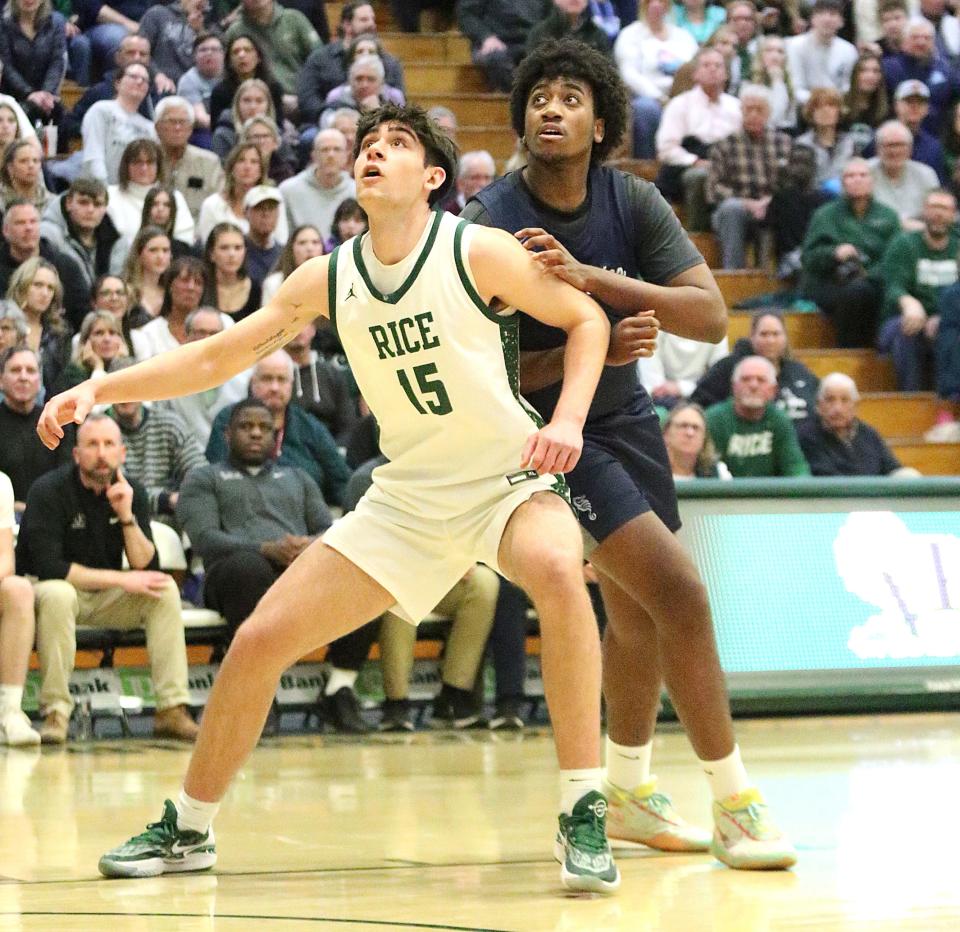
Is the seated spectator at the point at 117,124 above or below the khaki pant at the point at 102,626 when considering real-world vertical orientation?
above

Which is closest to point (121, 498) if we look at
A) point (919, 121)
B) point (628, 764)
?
point (628, 764)

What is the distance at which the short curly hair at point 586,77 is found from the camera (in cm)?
500

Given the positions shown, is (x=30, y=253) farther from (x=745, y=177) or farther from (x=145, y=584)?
→ (x=745, y=177)

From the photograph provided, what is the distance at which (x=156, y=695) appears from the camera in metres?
9.14

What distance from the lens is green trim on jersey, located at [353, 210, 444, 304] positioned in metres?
4.69

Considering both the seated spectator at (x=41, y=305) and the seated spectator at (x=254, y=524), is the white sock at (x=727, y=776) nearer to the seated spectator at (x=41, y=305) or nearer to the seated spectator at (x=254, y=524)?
the seated spectator at (x=254, y=524)

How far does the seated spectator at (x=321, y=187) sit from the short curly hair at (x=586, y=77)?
748cm

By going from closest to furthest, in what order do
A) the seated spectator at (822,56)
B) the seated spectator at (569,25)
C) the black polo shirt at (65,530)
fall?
1. the black polo shirt at (65,530)
2. the seated spectator at (569,25)
3. the seated spectator at (822,56)

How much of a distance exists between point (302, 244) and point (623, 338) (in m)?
6.84

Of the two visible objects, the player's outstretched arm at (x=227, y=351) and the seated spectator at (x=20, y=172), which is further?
the seated spectator at (x=20, y=172)

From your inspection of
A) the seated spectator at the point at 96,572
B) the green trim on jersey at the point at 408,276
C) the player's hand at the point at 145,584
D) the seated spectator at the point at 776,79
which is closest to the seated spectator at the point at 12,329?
the seated spectator at the point at 96,572

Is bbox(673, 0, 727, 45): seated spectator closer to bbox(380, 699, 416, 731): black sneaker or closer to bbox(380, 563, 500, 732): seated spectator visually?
bbox(380, 563, 500, 732): seated spectator

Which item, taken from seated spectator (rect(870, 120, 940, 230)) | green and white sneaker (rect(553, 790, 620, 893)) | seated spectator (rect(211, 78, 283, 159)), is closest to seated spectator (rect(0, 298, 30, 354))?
seated spectator (rect(211, 78, 283, 159))

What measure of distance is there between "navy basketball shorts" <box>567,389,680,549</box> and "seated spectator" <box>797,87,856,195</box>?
9563 millimetres
